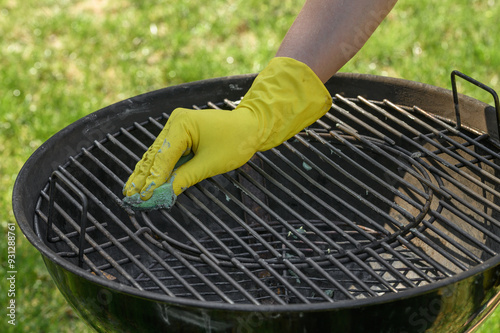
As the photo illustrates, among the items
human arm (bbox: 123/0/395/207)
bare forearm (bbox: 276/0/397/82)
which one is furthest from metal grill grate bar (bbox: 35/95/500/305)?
bare forearm (bbox: 276/0/397/82)

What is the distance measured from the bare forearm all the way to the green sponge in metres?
0.49

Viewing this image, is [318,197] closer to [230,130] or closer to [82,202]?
[230,130]

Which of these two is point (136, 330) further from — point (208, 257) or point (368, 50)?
point (368, 50)

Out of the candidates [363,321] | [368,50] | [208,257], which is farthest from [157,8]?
[363,321]

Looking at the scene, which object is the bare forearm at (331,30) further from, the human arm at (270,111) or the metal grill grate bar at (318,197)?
the metal grill grate bar at (318,197)

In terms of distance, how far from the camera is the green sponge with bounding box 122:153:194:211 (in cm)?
155

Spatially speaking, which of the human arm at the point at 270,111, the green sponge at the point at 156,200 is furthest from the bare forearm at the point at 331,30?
the green sponge at the point at 156,200

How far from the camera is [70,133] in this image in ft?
5.88

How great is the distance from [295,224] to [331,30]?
65 centimetres

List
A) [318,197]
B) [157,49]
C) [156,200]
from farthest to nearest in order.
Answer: [157,49] → [318,197] → [156,200]

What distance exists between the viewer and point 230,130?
1.59 m

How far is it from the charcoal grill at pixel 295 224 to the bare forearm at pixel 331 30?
280mm

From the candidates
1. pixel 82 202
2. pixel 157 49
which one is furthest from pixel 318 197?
pixel 157 49

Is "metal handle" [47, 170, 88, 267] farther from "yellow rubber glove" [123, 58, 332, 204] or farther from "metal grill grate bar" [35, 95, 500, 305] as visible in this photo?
"yellow rubber glove" [123, 58, 332, 204]
